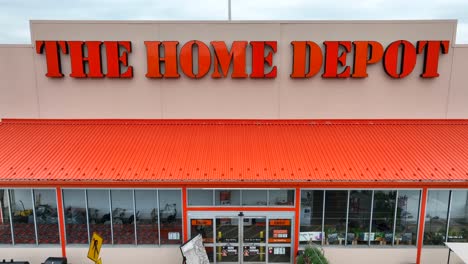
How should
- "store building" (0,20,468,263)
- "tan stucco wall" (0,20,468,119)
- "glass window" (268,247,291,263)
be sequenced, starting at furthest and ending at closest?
"tan stucco wall" (0,20,468,119), "glass window" (268,247,291,263), "store building" (0,20,468,263)

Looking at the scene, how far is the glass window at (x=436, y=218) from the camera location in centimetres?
910

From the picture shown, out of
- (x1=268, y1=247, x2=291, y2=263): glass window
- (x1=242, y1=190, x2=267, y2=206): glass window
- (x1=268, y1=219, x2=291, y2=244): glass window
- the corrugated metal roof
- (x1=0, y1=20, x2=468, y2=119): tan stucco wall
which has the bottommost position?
(x1=268, y1=247, x2=291, y2=263): glass window

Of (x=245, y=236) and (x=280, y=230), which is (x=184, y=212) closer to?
(x=245, y=236)

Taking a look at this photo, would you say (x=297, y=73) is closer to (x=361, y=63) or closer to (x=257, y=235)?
(x=361, y=63)

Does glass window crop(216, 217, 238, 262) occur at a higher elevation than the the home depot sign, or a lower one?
lower

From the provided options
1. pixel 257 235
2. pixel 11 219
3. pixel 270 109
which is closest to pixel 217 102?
pixel 270 109

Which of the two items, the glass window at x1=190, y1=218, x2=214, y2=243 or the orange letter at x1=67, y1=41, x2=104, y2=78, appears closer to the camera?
the glass window at x1=190, y1=218, x2=214, y2=243

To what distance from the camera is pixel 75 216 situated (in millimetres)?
9352

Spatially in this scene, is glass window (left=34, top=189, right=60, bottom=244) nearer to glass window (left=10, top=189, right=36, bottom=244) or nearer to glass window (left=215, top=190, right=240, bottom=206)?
glass window (left=10, top=189, right=36, bottom=244)

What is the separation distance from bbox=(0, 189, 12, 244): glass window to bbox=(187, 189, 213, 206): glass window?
602 centimetres

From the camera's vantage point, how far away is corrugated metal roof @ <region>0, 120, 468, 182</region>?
8453 millimetres

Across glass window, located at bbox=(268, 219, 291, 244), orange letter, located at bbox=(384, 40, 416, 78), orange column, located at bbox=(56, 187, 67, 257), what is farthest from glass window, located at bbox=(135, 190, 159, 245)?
orange letter, located at bbox=(384, 40, 416, 78)

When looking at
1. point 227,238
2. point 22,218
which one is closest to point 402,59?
point 227,238

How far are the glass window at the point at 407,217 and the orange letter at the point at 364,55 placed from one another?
14.5 feet
